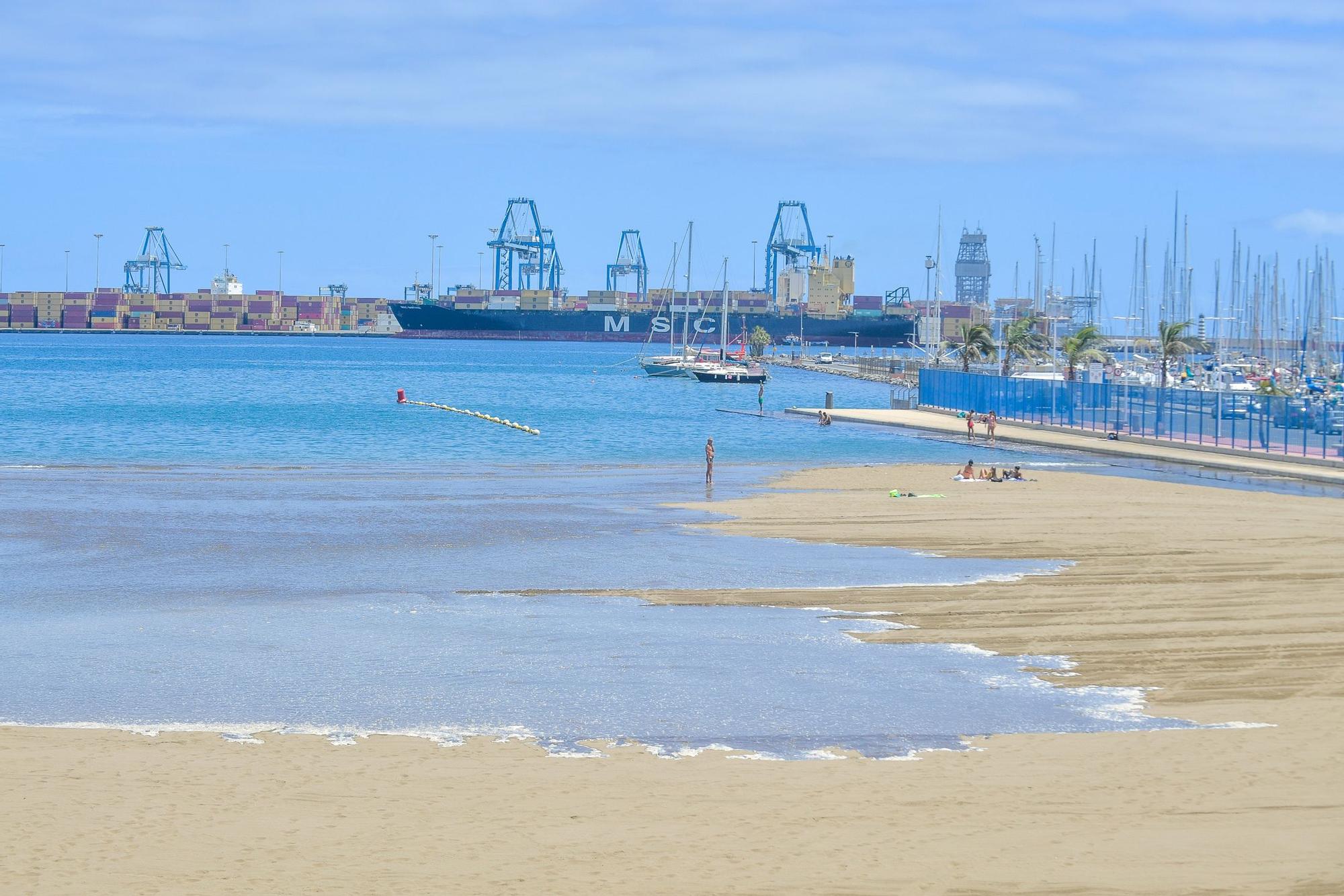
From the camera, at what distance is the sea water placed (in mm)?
12172

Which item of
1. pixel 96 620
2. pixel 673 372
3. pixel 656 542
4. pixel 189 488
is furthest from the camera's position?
pixel 673 372

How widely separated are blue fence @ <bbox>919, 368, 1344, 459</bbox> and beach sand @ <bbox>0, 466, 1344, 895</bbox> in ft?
87.1

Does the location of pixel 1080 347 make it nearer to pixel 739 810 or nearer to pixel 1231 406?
pixel 1231 406

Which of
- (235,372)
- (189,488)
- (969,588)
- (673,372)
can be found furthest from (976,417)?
(235,372)

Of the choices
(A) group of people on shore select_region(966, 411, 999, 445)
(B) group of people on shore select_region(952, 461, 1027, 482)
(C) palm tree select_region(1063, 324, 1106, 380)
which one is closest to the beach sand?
(B) group of people on shore select_region(952, 461, 1027, 482)

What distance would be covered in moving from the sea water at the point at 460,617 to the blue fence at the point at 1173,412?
7999 millimetres

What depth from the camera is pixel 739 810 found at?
9.54m

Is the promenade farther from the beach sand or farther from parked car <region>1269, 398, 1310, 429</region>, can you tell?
the beach sand

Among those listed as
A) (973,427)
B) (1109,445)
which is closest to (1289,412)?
(1109,445)

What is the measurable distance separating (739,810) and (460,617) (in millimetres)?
7784

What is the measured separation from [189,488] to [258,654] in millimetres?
19839

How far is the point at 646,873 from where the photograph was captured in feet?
27.3

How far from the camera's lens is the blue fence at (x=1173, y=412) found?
38.8 meters

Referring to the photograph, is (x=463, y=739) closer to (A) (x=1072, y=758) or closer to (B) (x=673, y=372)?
(A) (x=1072, y=758)
